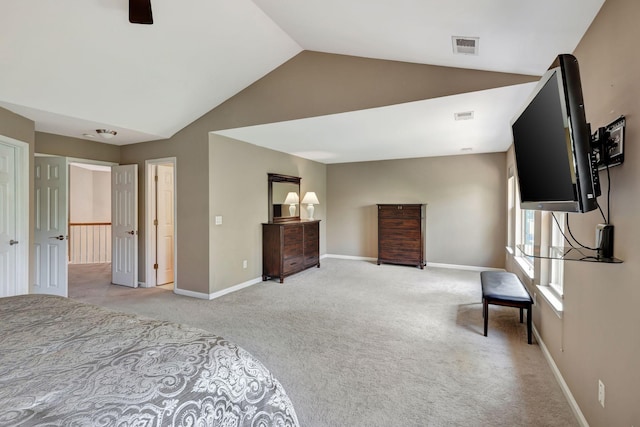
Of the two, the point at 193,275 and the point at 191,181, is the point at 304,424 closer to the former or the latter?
the point at 193,275

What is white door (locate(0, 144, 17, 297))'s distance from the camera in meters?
3.18

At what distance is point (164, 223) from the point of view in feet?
16.9

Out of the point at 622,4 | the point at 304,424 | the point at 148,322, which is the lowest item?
the point at 304,424

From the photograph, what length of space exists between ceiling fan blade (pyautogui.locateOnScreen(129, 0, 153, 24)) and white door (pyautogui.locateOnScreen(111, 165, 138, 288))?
3423 millimetres

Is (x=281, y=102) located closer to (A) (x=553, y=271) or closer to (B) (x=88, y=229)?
(A) (x=553, y=271)

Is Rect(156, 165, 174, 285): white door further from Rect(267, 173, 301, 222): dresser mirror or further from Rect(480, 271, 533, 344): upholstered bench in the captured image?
Rect(480, 271, 533, 344): upholstered bench

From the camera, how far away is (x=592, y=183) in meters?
1.26

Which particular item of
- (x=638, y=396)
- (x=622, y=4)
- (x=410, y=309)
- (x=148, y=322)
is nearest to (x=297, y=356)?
(x=148, y=322)

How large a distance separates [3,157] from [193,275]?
2.44 m

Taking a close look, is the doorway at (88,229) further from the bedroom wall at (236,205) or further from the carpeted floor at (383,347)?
the bedroom wall at (236,205)

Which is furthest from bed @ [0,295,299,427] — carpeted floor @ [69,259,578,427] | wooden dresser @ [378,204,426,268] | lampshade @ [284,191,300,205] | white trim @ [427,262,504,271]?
white trim @ [427,262,504,271]

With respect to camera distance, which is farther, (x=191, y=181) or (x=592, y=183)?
(x=191, y=181)

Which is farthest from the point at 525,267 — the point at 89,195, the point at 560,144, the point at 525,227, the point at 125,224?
the point at 89,195

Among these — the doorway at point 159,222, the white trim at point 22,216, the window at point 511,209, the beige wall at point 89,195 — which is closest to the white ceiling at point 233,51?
the white trim at point 22,216
